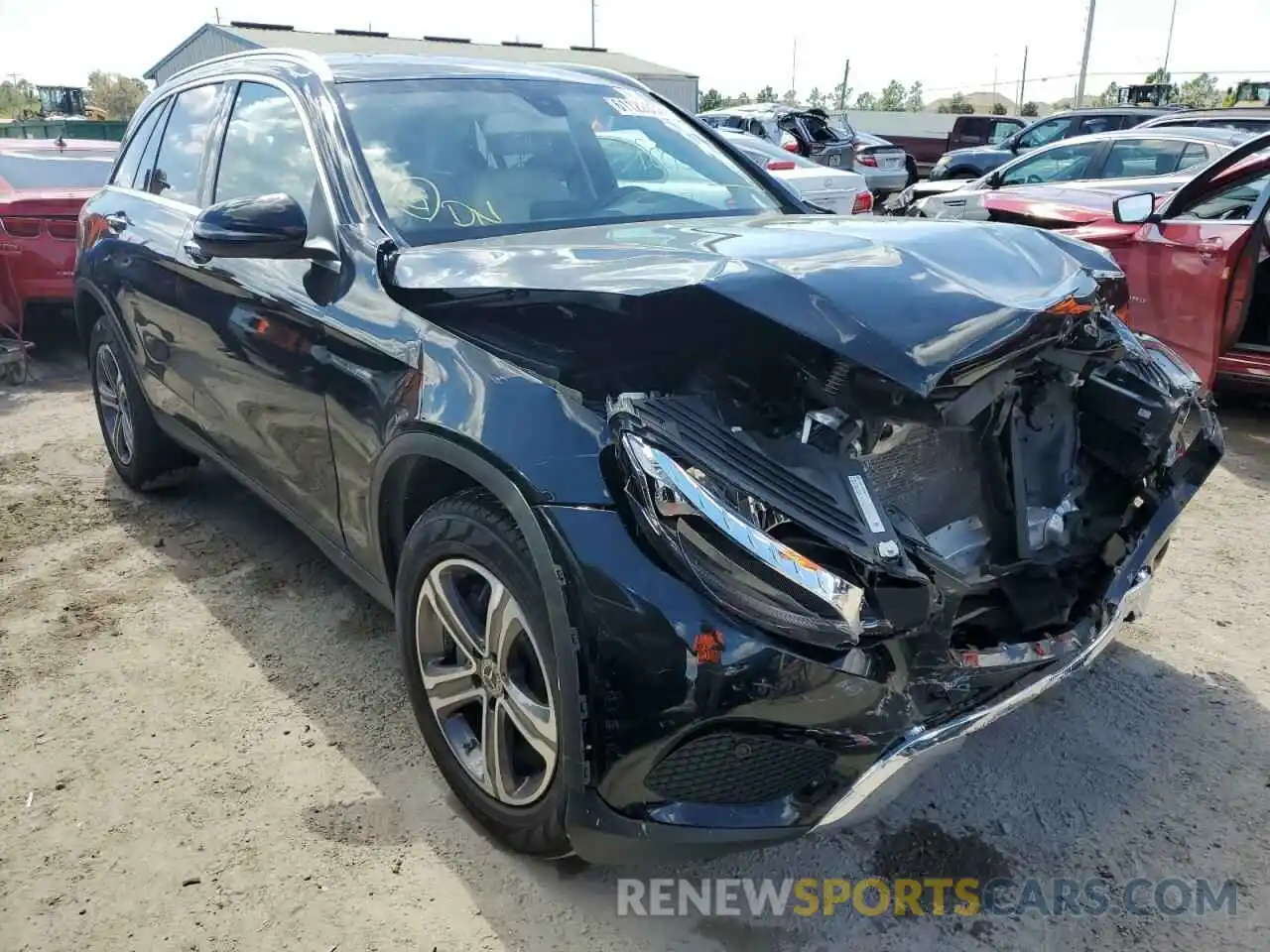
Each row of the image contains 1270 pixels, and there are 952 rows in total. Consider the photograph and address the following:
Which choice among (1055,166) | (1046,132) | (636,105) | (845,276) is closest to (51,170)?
(636,105)

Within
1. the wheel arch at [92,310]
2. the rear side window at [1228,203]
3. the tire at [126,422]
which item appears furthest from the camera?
the rear side window at [1228,203]

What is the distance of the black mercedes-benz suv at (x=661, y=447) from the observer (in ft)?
5.95

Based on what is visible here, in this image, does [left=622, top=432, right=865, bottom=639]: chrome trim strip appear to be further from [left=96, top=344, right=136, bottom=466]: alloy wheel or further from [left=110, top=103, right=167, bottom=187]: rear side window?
[left=110, top=103, right=167, bottom=187]: rear side window

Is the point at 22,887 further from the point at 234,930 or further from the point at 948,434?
the point at 948,434

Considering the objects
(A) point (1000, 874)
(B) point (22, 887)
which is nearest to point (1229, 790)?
(A) point (1000, 874)

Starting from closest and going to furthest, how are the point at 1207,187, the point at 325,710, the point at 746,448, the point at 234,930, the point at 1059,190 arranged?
the point at 746,448
the point at 234,930
the point at 325,710
the point at 1207,187
the point at 1059,190

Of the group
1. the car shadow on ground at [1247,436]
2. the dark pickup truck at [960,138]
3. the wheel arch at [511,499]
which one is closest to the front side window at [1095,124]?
the car shadow on ground at [1247,436]

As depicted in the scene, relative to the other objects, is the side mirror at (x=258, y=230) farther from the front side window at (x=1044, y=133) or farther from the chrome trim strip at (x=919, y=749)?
the front side window at (x=1044, y=133)

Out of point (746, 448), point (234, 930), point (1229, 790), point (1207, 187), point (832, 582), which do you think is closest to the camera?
point (832, 582)

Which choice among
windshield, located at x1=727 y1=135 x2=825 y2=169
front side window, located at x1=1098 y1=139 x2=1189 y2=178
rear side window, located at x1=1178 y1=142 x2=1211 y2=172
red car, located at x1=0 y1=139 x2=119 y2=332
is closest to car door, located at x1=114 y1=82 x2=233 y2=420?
red car, located at x1=0 y1=139 x2=119 y2=332

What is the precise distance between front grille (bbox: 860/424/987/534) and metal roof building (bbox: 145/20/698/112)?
28506 mm

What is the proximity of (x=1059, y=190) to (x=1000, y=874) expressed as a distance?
6.52 metres

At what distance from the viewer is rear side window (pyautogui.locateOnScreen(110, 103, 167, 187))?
4344 millimetres

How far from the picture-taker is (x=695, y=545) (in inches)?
70.7
